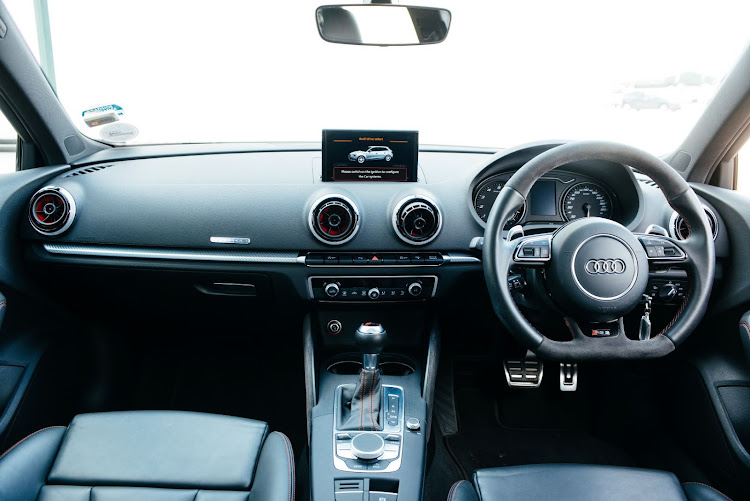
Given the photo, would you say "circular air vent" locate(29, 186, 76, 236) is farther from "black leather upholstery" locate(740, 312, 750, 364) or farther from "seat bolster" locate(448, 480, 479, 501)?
"black leather upholstery" locate(740, 312, 750, 364)

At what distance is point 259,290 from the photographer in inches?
87.3

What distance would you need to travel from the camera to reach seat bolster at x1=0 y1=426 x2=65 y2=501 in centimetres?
140

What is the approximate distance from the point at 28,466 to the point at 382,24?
6.14 feet

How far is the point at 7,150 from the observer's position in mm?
2420

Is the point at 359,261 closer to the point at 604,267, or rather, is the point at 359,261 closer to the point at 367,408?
the point at 367,408

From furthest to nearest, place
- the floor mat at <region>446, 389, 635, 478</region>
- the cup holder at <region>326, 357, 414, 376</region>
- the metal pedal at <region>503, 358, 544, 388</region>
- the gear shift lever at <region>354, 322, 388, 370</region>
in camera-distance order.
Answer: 1. the floor mat at <region>446, 389, 635, 478</region>
2. the metal pedal at <region>503, 358, 544, 388</region>
3. the cup holder at <region>326, 357, 414, 376</region>
4. the gear shift lever at <region>354, 322, 388, 370</region>

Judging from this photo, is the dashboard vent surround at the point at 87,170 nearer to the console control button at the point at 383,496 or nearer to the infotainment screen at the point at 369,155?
the infotainment screen at the point at 369,155

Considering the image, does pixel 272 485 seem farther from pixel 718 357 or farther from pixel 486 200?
pixel 718 357

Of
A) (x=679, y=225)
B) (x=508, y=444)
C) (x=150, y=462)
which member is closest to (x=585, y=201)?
(x=679, y=225)

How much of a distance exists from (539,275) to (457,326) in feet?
2.89

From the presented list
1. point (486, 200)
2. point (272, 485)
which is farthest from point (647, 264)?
point (272, 485)

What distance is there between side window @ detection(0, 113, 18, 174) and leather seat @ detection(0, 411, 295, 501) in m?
1.32

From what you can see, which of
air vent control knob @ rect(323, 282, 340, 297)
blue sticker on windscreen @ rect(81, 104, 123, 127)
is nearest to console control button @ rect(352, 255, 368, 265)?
air vent control knob @ rect(323, 282, 340, 297)

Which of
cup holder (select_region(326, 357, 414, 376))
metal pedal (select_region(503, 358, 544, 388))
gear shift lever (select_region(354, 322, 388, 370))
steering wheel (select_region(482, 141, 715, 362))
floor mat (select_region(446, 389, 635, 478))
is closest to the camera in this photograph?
steering wheel (select_region(482, 141, 715, 362))
